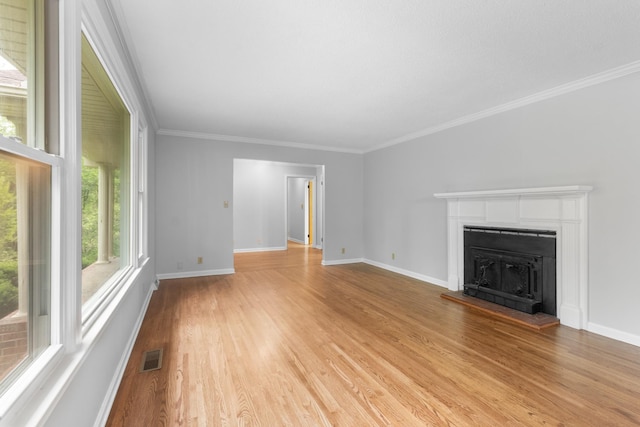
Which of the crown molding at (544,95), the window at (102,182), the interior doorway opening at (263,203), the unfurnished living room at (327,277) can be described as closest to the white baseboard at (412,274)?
the unfurnished living room at (327,277)

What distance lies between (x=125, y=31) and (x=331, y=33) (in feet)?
4.83

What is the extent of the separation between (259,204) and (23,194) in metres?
7.08

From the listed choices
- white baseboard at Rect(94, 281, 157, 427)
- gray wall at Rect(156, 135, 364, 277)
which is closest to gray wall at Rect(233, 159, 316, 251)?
gray wall at Rect(156, 135, 364, 277)

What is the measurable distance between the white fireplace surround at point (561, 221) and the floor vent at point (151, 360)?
12.4 ft

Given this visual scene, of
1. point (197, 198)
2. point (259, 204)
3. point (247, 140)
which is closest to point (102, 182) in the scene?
point (197, 198)

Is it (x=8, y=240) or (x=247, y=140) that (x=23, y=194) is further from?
(x=247, y=140)

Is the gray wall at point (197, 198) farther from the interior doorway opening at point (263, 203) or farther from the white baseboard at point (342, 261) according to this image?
the interior doorway opening at point (263, 203)

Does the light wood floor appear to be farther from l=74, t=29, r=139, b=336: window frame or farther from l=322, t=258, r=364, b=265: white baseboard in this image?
l=322, t=258, r=364, b=265: white baseboard

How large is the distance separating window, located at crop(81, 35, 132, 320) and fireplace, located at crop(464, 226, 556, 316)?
12.9 feet

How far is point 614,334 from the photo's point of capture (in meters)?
2.72

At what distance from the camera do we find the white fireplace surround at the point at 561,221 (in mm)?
2916

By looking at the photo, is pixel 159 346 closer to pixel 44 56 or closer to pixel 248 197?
pixel 44 56

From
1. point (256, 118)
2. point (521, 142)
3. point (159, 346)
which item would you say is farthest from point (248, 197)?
point (521, 142)

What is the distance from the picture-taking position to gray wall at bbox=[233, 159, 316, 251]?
25.8ft
